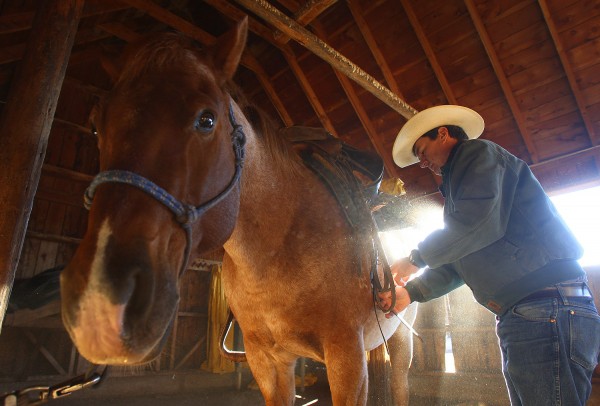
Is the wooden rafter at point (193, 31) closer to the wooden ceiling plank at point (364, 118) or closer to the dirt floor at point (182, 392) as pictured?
the wooden ceiling plank at point (364, 118)

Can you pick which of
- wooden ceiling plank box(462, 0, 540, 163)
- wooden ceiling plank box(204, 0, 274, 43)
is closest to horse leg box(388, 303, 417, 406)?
wooden ceiling plank box(462, 0, 540, 163)

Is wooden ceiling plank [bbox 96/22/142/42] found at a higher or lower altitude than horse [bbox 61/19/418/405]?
higher

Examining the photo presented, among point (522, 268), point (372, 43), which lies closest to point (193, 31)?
point (372, 43)

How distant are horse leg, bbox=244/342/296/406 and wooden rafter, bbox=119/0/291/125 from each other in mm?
2963

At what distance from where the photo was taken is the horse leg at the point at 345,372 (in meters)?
1.64

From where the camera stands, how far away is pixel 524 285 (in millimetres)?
1457

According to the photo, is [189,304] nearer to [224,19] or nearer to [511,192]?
[224,19]

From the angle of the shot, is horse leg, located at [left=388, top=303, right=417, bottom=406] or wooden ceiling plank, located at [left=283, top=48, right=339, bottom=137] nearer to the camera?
horse leg, located at [left=388, top=303, right=417, bottom=406]

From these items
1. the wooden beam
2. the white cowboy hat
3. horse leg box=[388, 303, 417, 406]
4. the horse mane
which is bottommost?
horse leg box=[388, 303, 417, 406]

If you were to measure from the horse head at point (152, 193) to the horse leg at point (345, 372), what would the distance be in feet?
2.66

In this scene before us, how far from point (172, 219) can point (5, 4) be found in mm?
4855

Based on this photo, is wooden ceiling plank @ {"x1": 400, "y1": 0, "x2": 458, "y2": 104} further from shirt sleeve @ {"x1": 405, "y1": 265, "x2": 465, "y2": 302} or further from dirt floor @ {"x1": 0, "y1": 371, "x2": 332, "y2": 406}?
dirt floor @ {"x1": 0, "y1": 371, "x2": 332, "y2": 406}

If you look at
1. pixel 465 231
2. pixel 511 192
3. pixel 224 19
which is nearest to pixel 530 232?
pixel 511 192

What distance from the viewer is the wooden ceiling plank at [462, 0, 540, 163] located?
179 inches
